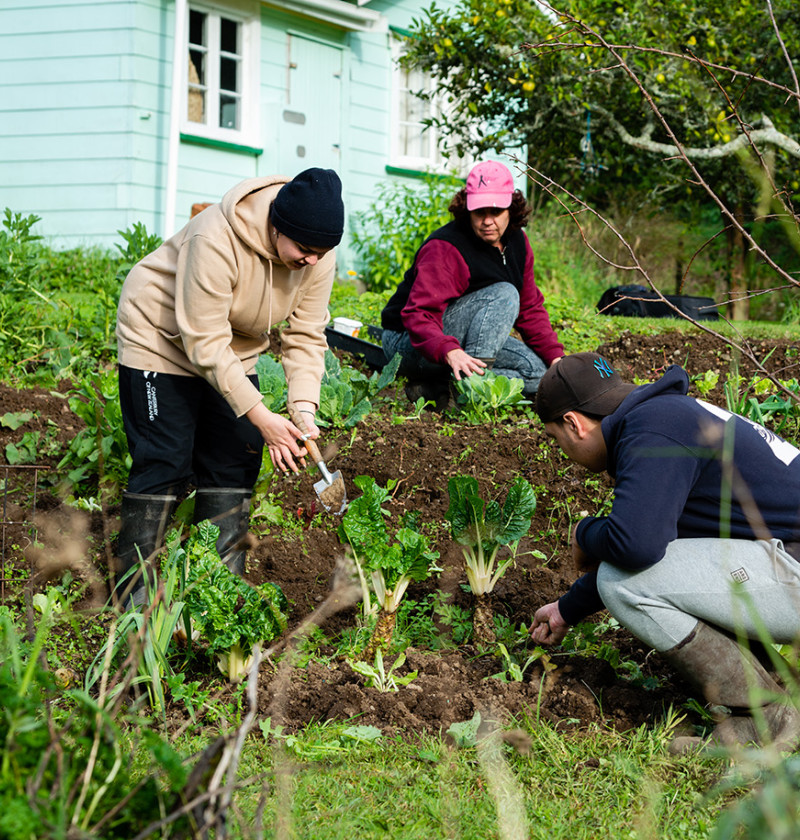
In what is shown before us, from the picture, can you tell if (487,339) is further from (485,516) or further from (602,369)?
(602,369)

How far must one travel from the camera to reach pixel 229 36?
9828 mm

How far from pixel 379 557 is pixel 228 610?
1.56ft

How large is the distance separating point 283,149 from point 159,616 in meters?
8.15

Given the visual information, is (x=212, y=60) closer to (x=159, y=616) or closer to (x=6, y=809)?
(x=159, y=616)

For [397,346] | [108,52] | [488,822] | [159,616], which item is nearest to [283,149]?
[108,52]

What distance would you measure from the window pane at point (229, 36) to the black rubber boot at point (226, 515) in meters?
7.58

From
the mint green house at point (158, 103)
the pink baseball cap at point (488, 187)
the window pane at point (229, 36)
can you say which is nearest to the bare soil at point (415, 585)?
the pink baseball cap at point (488, 187)

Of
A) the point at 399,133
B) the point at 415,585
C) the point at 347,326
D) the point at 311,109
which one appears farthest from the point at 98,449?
the point at 399,133

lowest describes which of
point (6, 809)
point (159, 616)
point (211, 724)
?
point (211, 724)

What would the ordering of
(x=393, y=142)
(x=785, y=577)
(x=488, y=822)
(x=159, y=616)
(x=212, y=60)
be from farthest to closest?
(x=393, y=142)
(x=212, y=60)
(x=159, y=616)
(x=785, y=577)
(x=488, y=822)

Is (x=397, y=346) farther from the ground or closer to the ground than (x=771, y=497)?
farther from the ground

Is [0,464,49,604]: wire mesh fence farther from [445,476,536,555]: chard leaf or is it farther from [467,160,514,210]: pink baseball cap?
[467,160,514,210]: pink baseball cap

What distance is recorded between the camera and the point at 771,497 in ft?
7.77

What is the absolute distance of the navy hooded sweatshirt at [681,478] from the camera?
2.29 m
